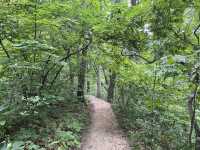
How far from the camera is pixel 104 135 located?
1056 centimetres

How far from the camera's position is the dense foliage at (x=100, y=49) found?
8.26 meters

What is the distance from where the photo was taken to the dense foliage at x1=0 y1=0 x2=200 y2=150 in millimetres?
8258

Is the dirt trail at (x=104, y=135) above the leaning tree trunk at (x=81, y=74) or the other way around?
the other way around

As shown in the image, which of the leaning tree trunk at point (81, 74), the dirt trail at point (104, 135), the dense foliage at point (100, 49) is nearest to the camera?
the dense foliage at point (100, 49)

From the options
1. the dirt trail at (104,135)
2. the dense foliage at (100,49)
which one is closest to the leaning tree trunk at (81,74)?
the dirt trail at (104,135)

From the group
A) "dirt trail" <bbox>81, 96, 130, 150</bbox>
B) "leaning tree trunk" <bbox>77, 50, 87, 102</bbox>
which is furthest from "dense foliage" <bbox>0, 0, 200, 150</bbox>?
"leaning tree trunk" <bbox>77, 50, 87, 102</bbox>

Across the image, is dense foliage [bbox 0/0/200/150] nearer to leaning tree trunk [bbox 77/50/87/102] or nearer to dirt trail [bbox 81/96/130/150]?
dirt trail [bbox 81/96/130/150]

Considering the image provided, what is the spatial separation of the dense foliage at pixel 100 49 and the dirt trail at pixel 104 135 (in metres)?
0.40

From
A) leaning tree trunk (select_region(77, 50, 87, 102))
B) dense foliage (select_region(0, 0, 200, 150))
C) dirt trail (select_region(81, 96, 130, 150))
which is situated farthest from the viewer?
leaning tree trunk (select_region(77, 50, 87, 102))

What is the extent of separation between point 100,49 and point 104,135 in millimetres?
4167

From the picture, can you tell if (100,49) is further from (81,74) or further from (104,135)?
(104,135)

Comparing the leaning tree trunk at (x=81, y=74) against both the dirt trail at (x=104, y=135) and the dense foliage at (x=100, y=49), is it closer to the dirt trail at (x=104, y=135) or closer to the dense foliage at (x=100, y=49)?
the dirt trail at (x=104, y=135)

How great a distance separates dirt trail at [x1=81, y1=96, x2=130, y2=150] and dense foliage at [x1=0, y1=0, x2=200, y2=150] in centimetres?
40

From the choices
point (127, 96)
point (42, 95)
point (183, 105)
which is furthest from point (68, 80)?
point (183, 105)
